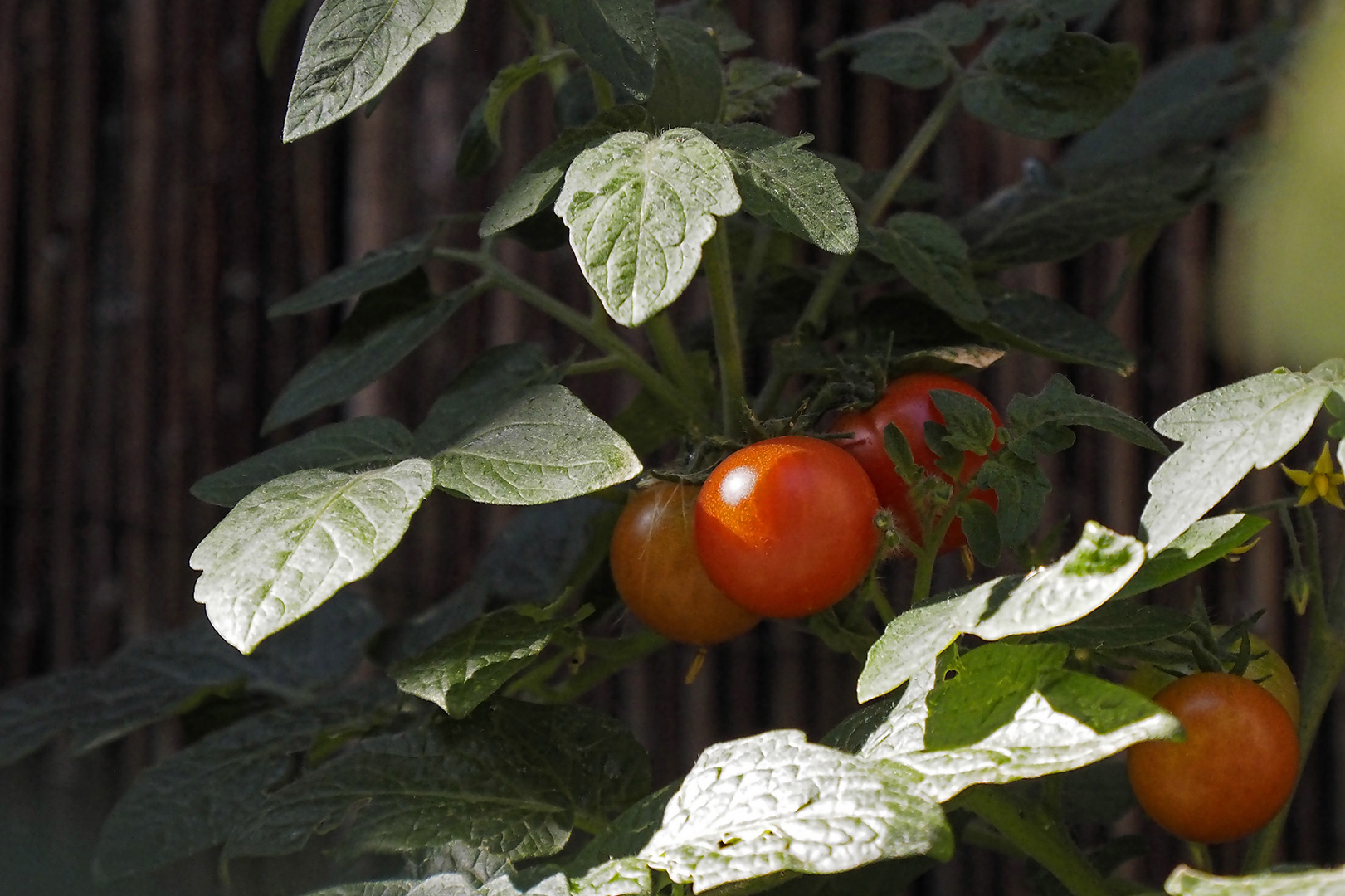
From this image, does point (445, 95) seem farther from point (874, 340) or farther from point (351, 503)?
point (351, 503)

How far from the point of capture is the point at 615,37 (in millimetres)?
632

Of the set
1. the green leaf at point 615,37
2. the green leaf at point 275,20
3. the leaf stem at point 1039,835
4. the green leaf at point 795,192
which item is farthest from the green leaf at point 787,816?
the green leaf at point 275,20

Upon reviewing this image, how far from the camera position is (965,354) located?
2.41ft

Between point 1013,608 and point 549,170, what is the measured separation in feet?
1.14

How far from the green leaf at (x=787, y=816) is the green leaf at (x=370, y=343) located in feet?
1.25

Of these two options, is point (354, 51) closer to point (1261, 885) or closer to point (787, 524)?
point (787, 524)

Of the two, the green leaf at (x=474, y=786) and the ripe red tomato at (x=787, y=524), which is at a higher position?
the ripe red tomato at (x=787, y=524)

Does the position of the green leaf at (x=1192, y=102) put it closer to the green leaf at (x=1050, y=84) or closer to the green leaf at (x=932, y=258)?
the green leaf at (x=1050, y=84)

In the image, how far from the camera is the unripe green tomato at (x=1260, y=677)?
67 cm

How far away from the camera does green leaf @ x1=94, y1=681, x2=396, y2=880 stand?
2.62ft

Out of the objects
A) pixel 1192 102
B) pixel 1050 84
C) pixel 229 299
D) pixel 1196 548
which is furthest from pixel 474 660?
pixel 229 299

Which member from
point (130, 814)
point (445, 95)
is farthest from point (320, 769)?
point (445, 95)

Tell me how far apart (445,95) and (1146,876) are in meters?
1.15

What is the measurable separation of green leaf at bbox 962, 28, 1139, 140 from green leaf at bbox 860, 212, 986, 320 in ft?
0.45
